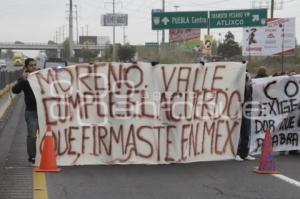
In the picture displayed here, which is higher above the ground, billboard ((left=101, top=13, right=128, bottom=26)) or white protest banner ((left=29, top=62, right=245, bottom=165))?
billboard ((left=101, top=13, right=128, bottom=26))

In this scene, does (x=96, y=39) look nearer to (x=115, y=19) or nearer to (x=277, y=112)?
(x=115, y=19)

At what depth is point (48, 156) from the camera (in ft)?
32.6

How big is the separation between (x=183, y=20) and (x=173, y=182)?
19.7 meters

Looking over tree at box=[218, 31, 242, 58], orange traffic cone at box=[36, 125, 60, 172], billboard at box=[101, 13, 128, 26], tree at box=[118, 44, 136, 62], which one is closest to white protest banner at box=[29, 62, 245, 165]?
orange traffic cone at box=[36, 125, 60, 172]

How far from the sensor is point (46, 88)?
10.6 metres

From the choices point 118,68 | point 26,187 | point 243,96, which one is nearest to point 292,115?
point 243,96

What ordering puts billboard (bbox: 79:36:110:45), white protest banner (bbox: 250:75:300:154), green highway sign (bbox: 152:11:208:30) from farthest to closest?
billboard (bbox: 79:36:110:45) → green highway sign (bbox: 152:11:208:30) → white protest banner (bbox: 250:75:300:154)

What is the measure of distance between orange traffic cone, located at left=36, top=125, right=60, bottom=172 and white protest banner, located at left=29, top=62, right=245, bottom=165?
474 mm

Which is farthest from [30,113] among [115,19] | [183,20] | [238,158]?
[115,19]

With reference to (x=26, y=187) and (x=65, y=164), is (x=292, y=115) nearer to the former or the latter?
(x=65, y=164)

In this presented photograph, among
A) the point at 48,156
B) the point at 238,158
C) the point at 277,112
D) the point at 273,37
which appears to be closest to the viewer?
the point at 48,156

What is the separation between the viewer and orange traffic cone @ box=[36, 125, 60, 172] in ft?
32.3

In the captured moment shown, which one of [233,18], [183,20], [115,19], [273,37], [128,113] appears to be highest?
[115,19]

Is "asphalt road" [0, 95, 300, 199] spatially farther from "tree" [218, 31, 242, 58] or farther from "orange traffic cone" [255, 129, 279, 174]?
"tree" [218, 31, 242, 58]
